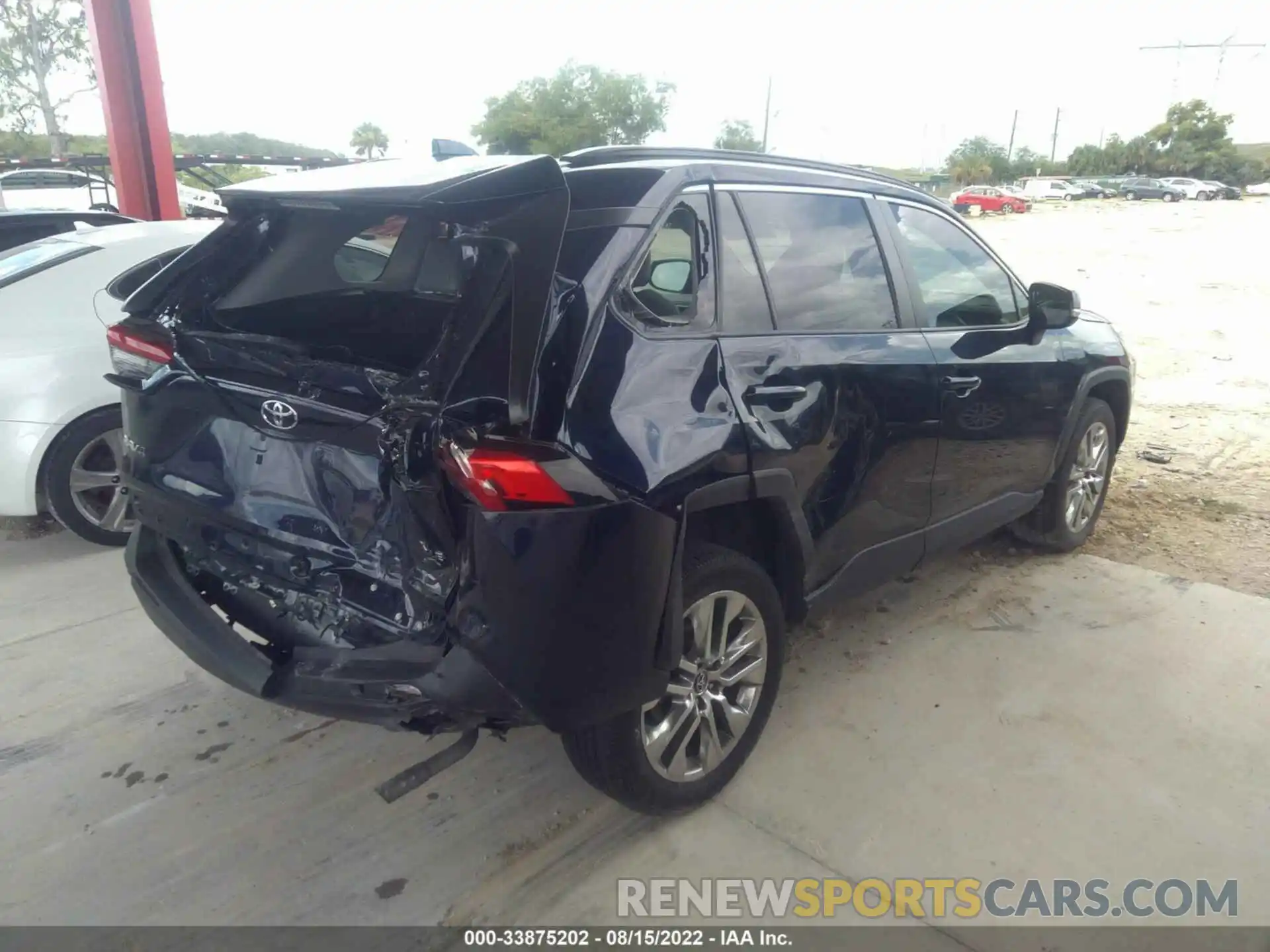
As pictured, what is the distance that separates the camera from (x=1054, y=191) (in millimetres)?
53938

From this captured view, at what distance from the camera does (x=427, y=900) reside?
8.17ft

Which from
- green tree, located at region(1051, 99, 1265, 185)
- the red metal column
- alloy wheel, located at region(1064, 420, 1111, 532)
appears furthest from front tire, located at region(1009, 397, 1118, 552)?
green tree, located at region(1051, 99, 1265, 185)

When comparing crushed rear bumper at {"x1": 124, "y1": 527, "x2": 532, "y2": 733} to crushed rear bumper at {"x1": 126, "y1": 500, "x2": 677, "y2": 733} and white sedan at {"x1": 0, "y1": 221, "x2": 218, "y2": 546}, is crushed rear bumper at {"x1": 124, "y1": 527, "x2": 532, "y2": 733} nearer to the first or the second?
crushed rear bumper at {"x1": 126, "y1": 500, "x2": 677, "y2": 733}

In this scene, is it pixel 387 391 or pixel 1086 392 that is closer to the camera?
pixel 387 391

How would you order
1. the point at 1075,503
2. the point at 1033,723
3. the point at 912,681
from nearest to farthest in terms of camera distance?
the point at 1033,723, the point at 912,681, the point at 1075,503

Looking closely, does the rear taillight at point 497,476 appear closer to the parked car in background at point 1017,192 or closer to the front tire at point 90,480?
the front tire at point 90,480

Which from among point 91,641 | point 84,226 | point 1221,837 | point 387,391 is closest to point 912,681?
point 1221,837

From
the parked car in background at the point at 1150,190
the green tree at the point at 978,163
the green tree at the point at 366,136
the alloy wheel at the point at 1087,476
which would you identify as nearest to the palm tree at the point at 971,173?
the green tree at the point at 978,163

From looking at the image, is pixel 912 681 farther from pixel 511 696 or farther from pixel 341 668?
pixel 341 668

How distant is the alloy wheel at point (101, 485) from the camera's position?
4.64m

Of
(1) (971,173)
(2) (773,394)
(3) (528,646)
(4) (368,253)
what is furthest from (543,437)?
(1) (971,173)

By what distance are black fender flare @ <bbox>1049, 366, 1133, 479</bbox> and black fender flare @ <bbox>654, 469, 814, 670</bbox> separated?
1.93m

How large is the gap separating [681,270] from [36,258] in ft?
12.7

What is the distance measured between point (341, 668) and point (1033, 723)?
2.40 meters
